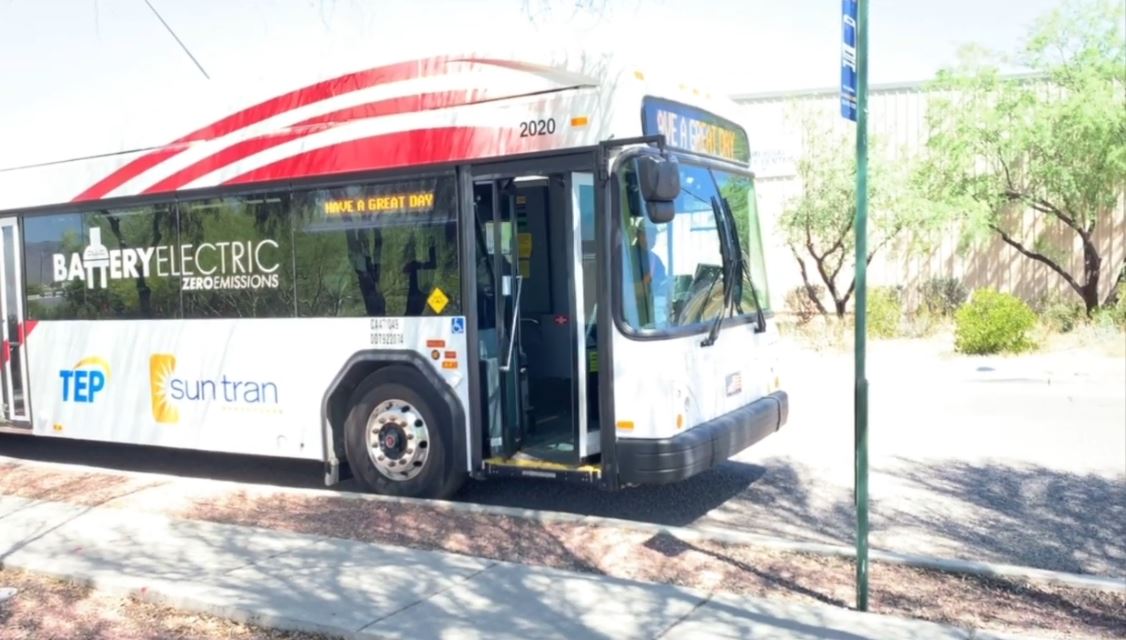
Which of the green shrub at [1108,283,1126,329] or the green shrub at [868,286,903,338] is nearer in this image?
the green shrub at [1108,283,1126,329]

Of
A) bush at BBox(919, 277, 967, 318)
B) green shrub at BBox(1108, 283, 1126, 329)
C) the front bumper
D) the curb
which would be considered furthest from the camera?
bush at BBox(919, 277, 967, 318)

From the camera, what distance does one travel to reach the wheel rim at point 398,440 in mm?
8172

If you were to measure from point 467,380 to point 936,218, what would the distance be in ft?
49.1

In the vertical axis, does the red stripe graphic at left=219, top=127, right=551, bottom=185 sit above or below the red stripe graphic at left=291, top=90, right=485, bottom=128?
below

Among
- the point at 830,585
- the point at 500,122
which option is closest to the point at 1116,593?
the point at 830,585

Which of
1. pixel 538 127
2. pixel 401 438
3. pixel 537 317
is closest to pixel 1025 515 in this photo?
pixel 537 317

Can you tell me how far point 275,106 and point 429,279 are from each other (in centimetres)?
222

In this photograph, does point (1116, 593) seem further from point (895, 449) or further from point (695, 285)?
point (895, 449)

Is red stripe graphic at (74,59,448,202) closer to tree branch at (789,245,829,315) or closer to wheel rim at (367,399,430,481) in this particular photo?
wheel rim at (367,399,430,481)

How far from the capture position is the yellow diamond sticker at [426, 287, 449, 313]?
791 centimetres

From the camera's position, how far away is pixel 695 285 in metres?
7.58

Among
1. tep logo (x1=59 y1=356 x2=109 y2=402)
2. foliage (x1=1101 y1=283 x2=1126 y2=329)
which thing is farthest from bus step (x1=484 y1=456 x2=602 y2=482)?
foliage (x1=1101 y1=283 x2=1126 y2=329)

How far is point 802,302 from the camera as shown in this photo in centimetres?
2361

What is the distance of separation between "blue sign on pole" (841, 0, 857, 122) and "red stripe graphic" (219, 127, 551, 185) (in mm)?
2515
